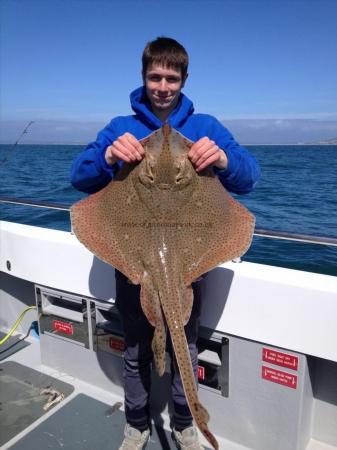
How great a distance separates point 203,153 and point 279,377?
6.26ft

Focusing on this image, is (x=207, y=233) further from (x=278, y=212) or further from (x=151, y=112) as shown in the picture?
(x=278, y=212)

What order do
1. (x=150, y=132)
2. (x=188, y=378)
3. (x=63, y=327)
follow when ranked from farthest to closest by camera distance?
(x=63, y=327)
(x=150, y=132)
(x=188, y=378)

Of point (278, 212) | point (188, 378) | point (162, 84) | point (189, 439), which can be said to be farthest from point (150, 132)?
point (278, 212)

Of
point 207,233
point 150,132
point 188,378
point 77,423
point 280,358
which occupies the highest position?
point 150,132

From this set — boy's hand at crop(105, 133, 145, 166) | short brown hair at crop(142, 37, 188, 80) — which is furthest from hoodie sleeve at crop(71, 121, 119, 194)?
short brown hair at crop(142, 37, 188, 80)

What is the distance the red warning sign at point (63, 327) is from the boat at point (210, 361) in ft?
0.04

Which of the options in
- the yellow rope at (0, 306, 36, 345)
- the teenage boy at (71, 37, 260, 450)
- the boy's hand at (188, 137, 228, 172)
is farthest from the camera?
the yellow rope at (0, 306, 36, 345)

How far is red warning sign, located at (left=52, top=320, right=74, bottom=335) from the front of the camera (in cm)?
421

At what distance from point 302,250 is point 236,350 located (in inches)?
Answer: 307

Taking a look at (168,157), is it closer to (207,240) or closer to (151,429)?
(207,240)

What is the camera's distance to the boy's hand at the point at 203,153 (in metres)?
2.31

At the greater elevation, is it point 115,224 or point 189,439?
point 115,224

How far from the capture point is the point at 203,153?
231 centimetres

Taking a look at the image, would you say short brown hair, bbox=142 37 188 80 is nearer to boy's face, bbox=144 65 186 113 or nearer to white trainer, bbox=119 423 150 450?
boy's face, bbox=144 65 186 113
